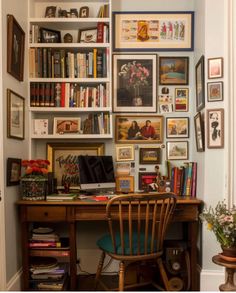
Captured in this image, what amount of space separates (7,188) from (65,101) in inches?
37.9

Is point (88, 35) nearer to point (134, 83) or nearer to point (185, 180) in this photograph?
point (134, 83)

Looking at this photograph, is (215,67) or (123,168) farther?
(123,168)

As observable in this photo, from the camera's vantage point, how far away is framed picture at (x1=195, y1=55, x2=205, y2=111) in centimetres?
260

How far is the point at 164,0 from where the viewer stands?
9.92 feet

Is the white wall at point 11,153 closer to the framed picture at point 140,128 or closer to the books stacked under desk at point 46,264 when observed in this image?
the books stacked under desk at point 46,264

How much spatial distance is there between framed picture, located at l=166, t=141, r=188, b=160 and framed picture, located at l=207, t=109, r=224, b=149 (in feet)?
1.64

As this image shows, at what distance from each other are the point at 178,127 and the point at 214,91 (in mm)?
598

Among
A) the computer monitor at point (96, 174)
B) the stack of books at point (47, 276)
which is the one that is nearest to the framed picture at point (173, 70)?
the computer monitor at point (96, 174)

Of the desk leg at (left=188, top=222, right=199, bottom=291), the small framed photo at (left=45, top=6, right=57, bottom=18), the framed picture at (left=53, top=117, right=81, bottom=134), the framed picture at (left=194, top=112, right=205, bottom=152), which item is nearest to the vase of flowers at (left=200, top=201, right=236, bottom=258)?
the desk leg at (left=188, top=222, right=199, bottom=291)

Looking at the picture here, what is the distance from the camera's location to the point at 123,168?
3.00 metres

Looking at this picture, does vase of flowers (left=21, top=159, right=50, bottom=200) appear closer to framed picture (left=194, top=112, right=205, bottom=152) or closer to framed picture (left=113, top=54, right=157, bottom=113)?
framed picture (left=113, top=54, right=157, bottom=113)

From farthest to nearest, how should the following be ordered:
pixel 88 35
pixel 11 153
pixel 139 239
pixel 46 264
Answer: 1. pixel 88 35
2. pixel 46 264
3. pixel 11 153
4. pixel 139 239

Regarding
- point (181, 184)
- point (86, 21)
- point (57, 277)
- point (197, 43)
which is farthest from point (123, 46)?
point (57, 277)

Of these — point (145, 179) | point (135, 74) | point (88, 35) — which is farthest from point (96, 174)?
point (88, 35)
